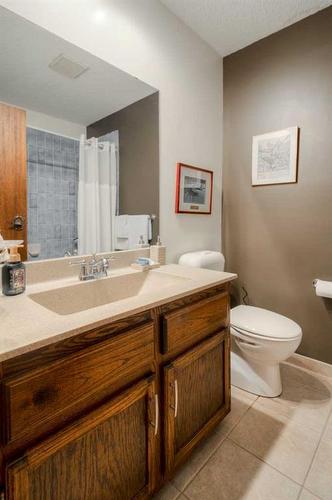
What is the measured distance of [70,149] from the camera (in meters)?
1.24

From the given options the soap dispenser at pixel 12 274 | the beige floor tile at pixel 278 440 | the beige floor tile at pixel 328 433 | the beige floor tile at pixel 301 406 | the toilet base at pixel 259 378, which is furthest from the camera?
the toilet base at pixel 259 378

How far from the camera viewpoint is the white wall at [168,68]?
1.21 metres

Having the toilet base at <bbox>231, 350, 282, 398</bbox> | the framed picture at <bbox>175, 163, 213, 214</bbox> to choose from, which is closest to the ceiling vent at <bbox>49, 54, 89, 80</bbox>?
the framed picture at <bbox>175, 163, 213, 214</bbox>

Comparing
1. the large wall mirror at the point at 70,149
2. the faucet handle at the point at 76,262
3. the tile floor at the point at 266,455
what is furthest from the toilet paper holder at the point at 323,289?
the faucet handle at the point at 76,262

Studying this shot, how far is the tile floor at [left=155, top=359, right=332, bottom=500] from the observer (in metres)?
1.04

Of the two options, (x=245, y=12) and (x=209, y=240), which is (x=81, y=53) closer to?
(x=245, y=12)

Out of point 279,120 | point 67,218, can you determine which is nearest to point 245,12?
point 279,120

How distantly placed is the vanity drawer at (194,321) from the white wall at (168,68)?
635 millimetres

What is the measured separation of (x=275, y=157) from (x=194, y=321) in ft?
4.80

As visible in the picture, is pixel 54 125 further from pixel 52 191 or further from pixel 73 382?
pixel 73 382

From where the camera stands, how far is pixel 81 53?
1.23m

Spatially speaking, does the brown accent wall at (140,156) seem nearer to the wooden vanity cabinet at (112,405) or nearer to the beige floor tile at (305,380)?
the wooden vanity cabinet at (112,405)

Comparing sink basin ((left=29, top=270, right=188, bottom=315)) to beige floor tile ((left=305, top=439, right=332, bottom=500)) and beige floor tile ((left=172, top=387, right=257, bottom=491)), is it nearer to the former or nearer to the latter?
beige floor tile ((left=172, top=387, right=257, bottom=491))

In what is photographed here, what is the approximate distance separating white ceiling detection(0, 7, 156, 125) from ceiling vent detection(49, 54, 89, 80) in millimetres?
15
